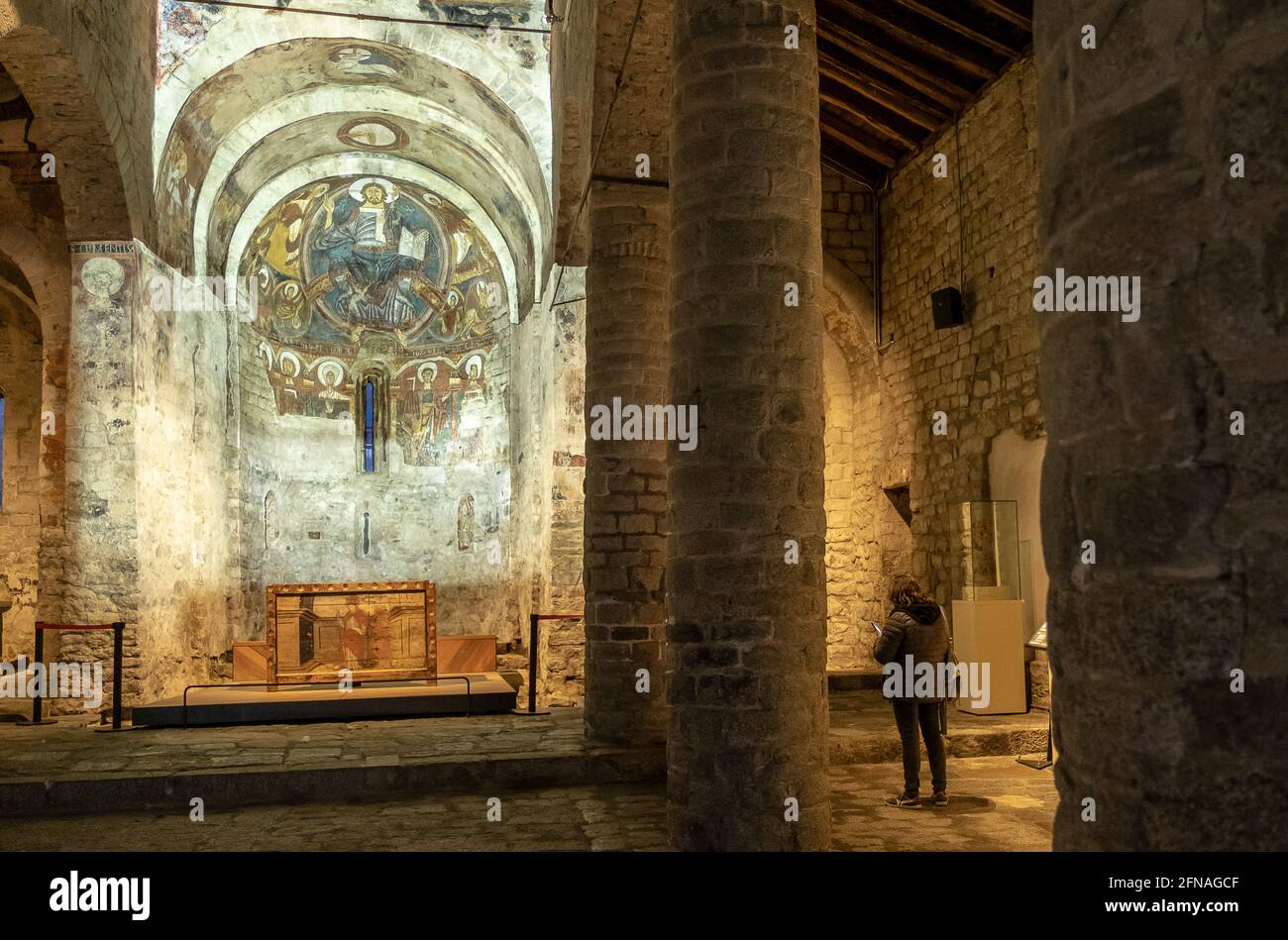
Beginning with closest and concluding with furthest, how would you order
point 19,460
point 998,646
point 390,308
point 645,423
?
point 645,423 < point 998,646 < point 19,460 < point 390,308

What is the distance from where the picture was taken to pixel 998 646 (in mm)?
9000

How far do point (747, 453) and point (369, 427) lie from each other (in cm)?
1727

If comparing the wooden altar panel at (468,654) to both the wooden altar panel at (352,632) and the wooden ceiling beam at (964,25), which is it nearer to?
the wooden altar panel at (352,632)

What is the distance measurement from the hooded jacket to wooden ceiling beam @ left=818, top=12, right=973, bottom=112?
651cm

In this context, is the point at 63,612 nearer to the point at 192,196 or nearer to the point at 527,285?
the point at 192,196

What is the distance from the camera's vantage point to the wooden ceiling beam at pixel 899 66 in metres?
10.6

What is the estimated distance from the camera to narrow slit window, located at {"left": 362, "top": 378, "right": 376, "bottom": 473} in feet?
69.2

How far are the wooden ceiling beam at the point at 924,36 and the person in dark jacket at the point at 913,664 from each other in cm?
595

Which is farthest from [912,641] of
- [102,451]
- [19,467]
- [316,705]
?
[19,467]

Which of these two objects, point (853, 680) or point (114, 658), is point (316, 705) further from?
point (853, 680)

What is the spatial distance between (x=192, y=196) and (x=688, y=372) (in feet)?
40.6

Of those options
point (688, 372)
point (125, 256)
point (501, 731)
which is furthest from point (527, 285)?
point (688, 372)

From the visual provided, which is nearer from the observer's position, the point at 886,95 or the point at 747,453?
the point at 747,453

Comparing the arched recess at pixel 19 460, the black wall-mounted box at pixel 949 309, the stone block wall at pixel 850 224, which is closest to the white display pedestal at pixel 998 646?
the black wall-mounted box at pixel 949 309
